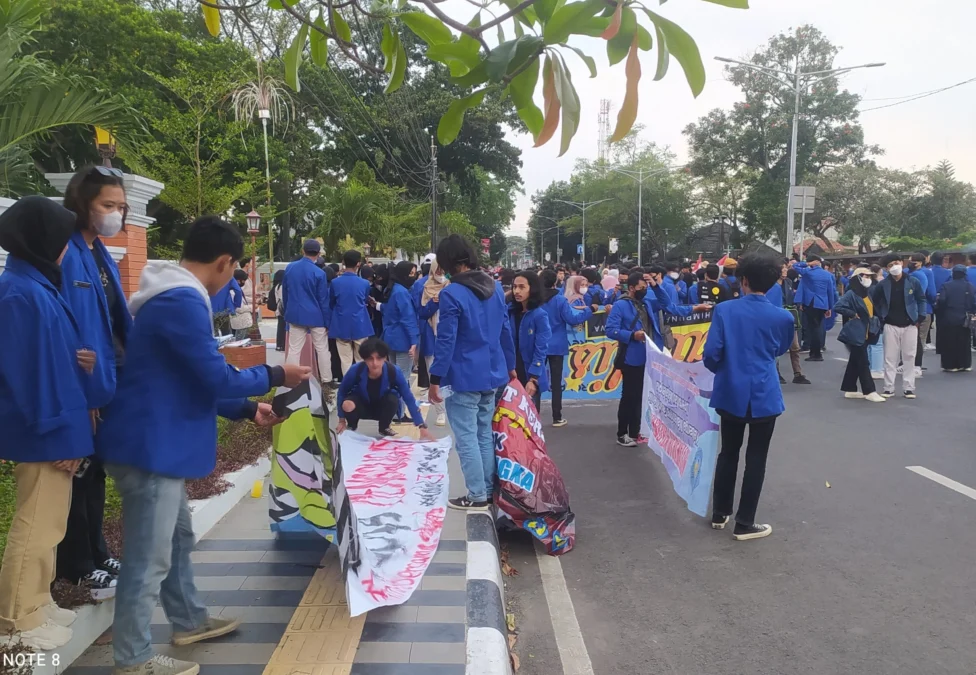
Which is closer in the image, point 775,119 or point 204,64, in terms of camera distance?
point 204,64

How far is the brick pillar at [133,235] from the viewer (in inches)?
249

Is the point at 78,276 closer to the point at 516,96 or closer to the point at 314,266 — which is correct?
the point at 516,96

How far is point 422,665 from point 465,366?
212 cm

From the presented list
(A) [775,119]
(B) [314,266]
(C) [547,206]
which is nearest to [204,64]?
(B) [314,266]

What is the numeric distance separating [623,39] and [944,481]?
18.5ft

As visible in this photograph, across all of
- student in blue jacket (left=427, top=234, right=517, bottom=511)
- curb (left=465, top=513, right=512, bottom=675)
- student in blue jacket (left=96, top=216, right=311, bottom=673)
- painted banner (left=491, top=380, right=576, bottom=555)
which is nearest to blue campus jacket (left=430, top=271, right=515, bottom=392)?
student in blue jacket (left=427, top=234, right=517, bottom=511)

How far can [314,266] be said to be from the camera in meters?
8.61

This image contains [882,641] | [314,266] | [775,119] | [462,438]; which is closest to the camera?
[882,641]

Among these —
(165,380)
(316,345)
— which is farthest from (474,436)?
(316,345)

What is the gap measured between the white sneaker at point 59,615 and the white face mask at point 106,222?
59.3 inches

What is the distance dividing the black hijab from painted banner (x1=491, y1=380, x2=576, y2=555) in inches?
108

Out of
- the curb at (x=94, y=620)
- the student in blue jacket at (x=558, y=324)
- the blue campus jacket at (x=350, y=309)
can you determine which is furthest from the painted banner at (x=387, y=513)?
the blue campus jacket at (x=350, y=309)

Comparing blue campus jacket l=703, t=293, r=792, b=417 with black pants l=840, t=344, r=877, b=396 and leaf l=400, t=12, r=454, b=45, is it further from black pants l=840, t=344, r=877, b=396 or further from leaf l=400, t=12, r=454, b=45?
black pants l=840, t=344, r=877, b=396

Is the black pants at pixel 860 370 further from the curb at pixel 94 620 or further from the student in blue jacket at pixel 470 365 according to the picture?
the curb at pixel 94 620
